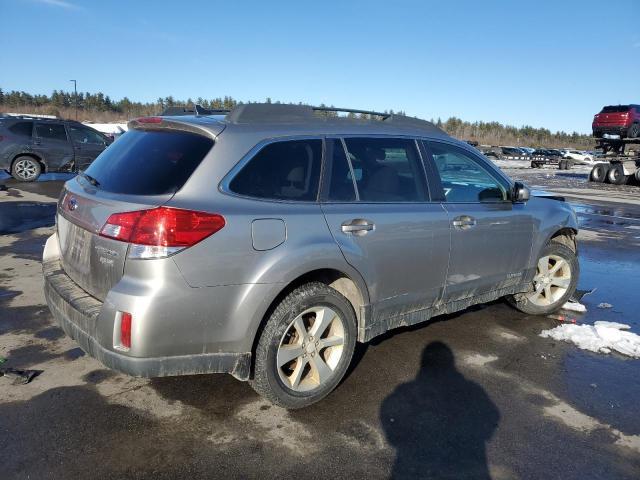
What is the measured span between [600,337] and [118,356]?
4.05 meters

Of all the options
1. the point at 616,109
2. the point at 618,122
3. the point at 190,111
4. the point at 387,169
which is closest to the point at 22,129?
the point at 190,111

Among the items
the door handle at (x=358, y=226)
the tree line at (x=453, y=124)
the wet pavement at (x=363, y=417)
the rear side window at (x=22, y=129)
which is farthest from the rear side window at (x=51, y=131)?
the tree line at (x=453, y=124)

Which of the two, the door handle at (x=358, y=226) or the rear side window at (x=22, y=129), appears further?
the rear side window at (x=22, y=129)

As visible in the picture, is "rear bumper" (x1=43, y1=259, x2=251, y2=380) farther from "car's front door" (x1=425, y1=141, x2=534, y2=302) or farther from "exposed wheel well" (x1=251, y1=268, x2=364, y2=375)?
"car's front door" (x1=425, y1=141, x2=534, y2=302)

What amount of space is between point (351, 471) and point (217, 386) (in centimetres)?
123

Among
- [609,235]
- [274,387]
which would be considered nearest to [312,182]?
[274,387]

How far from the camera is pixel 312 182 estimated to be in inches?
129

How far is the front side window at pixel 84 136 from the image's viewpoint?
14922 mm

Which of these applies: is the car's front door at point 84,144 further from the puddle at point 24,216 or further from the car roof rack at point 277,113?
the car roof rack at point 277,113

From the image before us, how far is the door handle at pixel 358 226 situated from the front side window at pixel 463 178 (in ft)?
3.14

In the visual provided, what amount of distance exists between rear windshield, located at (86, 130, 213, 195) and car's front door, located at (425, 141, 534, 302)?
1926mm

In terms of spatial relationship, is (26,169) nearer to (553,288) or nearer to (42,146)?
(42,146)

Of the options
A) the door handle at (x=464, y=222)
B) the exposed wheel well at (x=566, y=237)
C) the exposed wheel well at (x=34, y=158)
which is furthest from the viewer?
the exposed wheel well at (x=34, y=158)

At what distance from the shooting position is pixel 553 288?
5.35 meters
